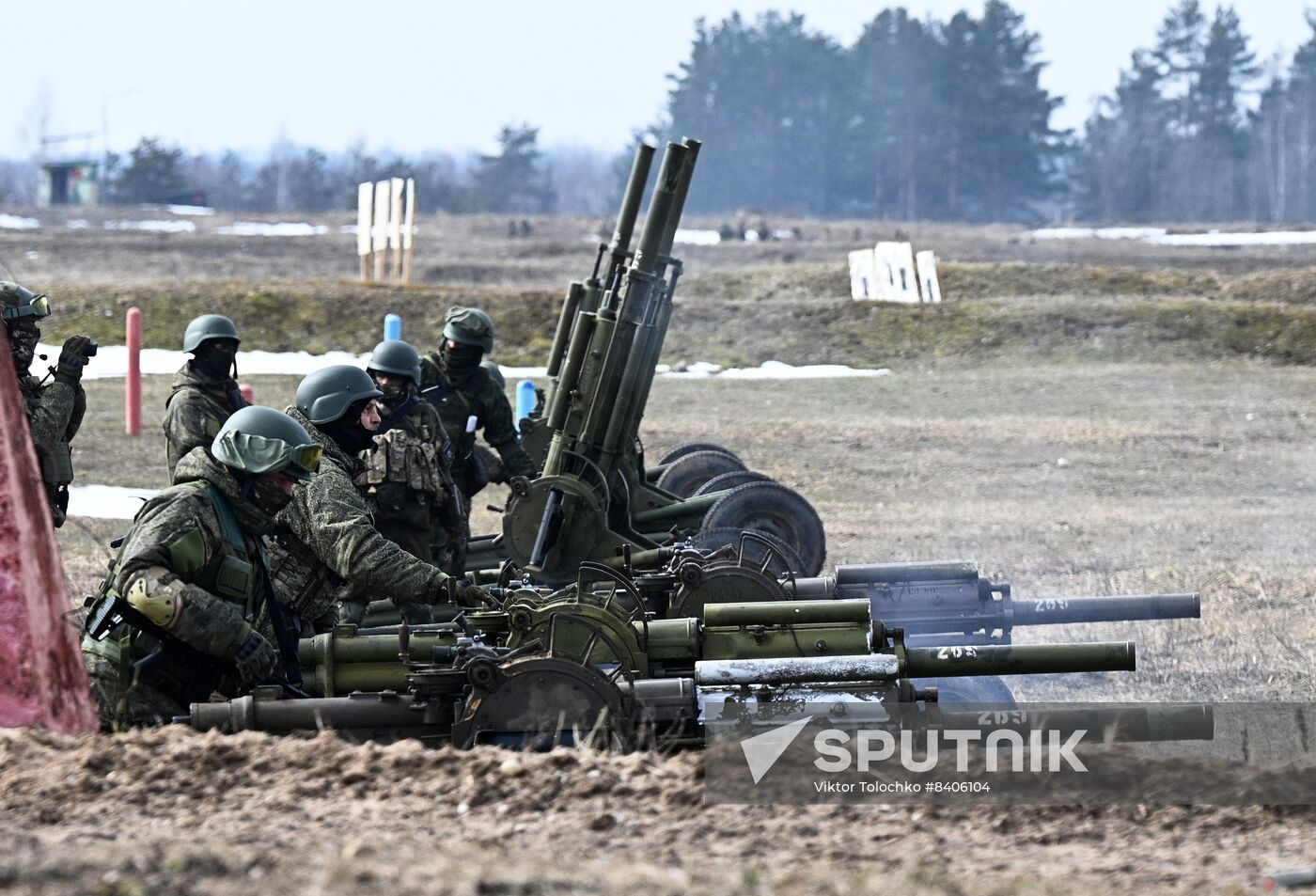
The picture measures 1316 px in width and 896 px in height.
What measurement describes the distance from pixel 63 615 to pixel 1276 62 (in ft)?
300

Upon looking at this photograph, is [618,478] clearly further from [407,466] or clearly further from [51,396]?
[51,396]

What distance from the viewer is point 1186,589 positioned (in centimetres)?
1161

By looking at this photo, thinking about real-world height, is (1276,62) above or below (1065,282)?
above

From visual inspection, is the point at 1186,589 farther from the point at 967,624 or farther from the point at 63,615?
the point at 63,615

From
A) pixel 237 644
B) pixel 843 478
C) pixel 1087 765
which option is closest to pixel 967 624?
pixel 1087 765

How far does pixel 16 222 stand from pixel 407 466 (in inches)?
2559

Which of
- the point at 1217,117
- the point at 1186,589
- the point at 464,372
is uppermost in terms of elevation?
the point at 1217,117

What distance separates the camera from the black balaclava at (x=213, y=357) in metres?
9.85

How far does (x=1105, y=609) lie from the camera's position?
332 inches

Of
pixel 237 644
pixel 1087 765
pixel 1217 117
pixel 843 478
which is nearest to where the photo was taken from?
pixel 1087 765

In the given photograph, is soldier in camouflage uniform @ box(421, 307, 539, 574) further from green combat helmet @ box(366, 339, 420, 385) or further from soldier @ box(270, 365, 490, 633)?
soldier @ box(270, 365, 490, 633)

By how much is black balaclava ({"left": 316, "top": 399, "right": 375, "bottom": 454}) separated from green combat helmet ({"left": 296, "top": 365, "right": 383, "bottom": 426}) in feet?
0.08

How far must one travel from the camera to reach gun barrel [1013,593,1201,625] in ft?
27.4

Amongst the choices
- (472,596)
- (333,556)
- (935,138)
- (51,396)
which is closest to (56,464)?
(51,396)
